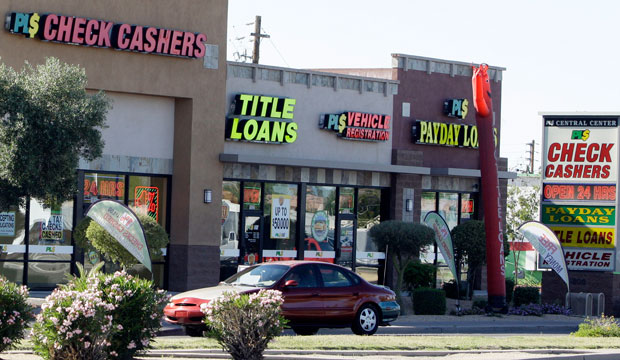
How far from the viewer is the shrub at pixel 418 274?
3008 cm

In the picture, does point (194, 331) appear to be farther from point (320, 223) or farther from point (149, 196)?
point (320, 223)

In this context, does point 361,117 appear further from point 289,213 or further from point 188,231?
point 188,231

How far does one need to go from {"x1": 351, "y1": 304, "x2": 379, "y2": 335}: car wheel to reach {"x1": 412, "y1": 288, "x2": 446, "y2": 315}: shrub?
701 centimetres

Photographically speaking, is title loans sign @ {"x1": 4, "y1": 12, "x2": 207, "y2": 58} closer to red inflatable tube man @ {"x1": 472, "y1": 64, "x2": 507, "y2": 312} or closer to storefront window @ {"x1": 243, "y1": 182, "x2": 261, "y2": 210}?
storefront window @ {"x1": 243, "y1": 182, "x2": 261, "y2": 210}

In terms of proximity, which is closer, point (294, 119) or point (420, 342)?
point (420, 342)

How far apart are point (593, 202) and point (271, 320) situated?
1996cm

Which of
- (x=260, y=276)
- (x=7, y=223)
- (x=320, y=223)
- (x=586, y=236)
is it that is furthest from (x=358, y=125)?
(x=260, y=276)

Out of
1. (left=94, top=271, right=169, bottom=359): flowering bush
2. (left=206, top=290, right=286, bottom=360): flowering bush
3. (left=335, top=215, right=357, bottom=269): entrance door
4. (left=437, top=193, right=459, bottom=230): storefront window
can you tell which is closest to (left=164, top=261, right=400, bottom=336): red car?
(left=206, top=290, right=286, bottom=360): flowering bush

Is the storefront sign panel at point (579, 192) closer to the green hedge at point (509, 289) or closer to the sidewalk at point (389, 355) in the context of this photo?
the green hedge at point (509, 289)

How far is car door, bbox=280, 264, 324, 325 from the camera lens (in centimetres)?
1867

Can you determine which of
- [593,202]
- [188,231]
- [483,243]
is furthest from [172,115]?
[593,202]

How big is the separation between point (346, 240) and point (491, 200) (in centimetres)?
607

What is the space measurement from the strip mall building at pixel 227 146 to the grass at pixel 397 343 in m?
10.4

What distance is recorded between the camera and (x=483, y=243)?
1233 inches
